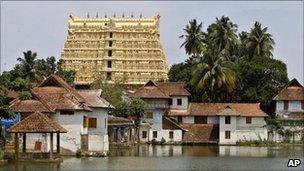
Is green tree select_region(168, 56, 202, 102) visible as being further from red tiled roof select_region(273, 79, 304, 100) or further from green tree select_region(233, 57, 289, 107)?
red tiled roof select_region(273, 79, 304, 100)

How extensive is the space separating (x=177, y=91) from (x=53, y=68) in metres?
22.3

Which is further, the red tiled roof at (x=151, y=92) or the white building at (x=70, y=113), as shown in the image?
the red tiled roof at (x=151, y=92)

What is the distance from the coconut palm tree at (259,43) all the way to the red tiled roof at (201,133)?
1838cm

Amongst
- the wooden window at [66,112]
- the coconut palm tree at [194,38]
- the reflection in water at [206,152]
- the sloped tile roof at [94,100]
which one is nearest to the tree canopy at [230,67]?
the coconut palm tree at [194,38]

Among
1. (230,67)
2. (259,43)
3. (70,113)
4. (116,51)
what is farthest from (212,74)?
(70,113)

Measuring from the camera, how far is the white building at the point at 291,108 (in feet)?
272

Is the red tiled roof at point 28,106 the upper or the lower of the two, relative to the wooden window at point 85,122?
upper

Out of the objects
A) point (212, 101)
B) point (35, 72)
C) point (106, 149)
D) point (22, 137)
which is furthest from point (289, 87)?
point (22, 137)

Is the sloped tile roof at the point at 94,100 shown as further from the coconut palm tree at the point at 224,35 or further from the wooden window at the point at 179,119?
the coconut palm tree at the point at 224,35

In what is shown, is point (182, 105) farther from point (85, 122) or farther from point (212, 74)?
point (85, 122)

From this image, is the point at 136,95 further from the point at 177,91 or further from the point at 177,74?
the point at 177,74

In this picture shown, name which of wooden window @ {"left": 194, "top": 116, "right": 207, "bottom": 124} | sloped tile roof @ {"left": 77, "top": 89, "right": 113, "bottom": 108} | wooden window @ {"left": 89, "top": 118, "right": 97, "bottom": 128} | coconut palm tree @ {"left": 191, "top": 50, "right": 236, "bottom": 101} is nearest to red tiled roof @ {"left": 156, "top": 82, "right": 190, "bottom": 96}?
coconut palm tree @ {"left": 191, "top": 50, "right": 236, "bottom": 101}

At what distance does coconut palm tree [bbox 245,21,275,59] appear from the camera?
98.9 m

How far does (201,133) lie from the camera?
Answer: 84.1 m
